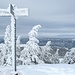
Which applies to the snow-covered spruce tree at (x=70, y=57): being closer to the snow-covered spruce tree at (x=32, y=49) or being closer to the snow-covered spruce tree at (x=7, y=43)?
the snow-covered spruce tree at (x=32, y=49)

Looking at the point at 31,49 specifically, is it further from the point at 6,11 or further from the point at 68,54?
the point at 6,11

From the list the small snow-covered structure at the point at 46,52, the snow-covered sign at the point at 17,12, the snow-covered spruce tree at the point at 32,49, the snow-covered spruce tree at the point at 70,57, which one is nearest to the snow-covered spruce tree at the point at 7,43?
the snow-covered spruce tree at the point at 32,49

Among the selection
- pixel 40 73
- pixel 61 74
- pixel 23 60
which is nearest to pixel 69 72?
pixel 61 74

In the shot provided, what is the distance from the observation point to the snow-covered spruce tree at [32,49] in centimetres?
2275

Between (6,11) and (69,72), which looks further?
(69,72)

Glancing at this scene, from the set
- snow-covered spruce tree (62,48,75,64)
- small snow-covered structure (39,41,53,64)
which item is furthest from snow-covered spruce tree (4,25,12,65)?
snow-covered spruce tree (62,48,75,64)

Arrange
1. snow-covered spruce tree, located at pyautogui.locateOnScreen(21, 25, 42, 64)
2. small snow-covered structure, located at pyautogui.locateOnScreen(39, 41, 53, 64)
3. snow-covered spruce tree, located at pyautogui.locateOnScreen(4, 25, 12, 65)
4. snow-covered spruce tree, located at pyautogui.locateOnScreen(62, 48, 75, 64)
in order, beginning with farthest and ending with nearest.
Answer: small snow-covered structure, located at pyautogui.locateOnScreen(39, 41, 53, 64)
snow-covered spruce tree, located at pyautogui.locateOnScreen(62, 48, 75, 64)
snow-covered spruce tree, located at pyautogui.locateOnScreen(4, 25, 12, 65)
snow-covered spruce tree, located at pyautogui.locateOnScreen(21, 25, 42, 64)

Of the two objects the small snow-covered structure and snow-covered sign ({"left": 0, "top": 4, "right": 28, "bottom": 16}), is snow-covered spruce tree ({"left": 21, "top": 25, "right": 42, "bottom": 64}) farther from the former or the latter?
snow-covered sign ({"left": 0, "top": 4, "right": 28, "bottom": 16})

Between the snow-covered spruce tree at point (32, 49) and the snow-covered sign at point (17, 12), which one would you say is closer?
the snow-covered sign at point (17, 12)

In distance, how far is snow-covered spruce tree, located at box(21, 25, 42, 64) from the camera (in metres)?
22.8

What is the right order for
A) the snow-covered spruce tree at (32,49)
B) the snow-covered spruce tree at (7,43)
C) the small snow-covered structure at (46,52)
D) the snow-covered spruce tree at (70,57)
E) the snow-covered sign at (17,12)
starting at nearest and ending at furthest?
1. the snow-covered sign at (17,12)
2. the snow-covered spruce tree at (32,49)
3. the snow-covered spruce tree at (7,43)
4. the snow-covered spruce tree at (70,57)
5. the small snow-covered structure at (46,52)

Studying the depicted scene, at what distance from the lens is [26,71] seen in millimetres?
8633

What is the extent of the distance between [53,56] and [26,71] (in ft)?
77.3

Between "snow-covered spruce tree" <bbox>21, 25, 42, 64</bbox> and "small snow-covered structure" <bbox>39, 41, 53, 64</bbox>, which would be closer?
"snow-covered spruce tree" <bbox>21, 25, 42, 64</bbox>
